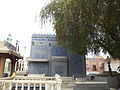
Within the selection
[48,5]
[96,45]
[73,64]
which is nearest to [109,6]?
[48,5]

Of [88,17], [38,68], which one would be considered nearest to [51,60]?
[38,68]

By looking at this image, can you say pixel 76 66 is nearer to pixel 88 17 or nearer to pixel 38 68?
pixel 38 68

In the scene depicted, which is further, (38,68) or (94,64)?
(94,64)

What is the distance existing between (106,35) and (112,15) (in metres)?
2.74

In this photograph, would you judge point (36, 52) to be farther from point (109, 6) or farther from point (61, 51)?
point (109, 6)

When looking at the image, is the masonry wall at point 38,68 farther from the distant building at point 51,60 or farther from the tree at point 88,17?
the tree at point 88,17

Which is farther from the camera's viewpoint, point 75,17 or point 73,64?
point 73,64

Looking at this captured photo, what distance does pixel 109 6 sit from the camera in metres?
6.43

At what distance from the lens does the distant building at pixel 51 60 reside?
17797 mm

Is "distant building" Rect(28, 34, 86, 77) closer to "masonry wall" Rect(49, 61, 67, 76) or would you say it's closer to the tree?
"masonry wall" Rect(49, 61, 67, 76)

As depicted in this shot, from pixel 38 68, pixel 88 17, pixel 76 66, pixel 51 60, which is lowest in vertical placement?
pixel 38 68

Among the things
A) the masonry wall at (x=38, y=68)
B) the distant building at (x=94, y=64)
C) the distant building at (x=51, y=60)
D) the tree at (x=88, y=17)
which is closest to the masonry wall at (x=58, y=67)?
the distant building at (x=51, y=60)

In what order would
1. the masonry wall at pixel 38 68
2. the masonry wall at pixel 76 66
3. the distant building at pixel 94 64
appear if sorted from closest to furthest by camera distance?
the masonry wall at pixel 76 66 < the masonry wall at pixel 38 68 < the distant building at pixel 94 64

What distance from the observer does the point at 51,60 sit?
18.0 metres
